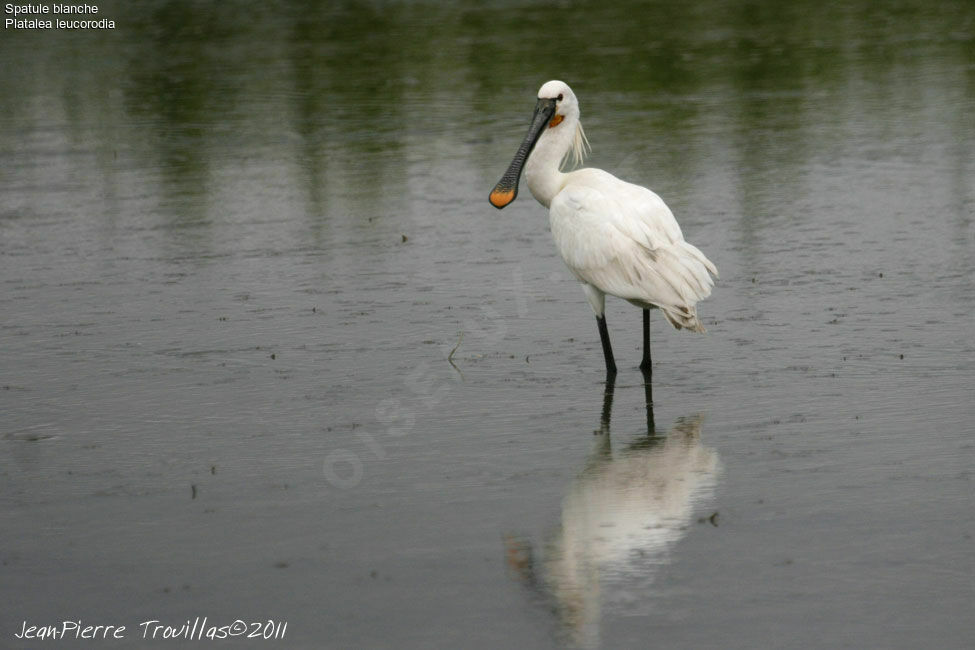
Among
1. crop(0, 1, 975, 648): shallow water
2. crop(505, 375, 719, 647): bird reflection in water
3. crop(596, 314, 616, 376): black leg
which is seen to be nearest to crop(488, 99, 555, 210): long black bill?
crop(0, 1, 975, 648): shallow water

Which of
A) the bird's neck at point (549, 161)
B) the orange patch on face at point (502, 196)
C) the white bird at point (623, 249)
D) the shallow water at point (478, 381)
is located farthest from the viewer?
the orange patch on face at point (502, 196)

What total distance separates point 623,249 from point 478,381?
101cm

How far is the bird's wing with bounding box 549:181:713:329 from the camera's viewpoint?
8.46m

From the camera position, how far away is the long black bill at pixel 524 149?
982 centimetres

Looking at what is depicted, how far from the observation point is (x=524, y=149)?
9.97m

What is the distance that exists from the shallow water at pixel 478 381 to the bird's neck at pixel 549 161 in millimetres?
800

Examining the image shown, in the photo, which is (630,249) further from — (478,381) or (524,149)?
(524,149)

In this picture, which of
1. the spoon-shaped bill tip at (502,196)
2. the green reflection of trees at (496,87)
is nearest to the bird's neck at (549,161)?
the spoon-shaped bill tip at (502,196)

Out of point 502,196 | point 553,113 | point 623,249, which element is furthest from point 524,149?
point 623,249

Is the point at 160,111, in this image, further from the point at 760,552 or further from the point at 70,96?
the point at 760,552

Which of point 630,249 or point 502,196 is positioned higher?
point 502,196

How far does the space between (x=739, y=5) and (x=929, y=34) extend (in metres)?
5.64

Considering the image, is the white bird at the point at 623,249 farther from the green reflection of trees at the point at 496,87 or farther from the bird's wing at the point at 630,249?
the green reflection of trees at the point at 496,87

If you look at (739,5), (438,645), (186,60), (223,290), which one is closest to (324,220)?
(223,290)
